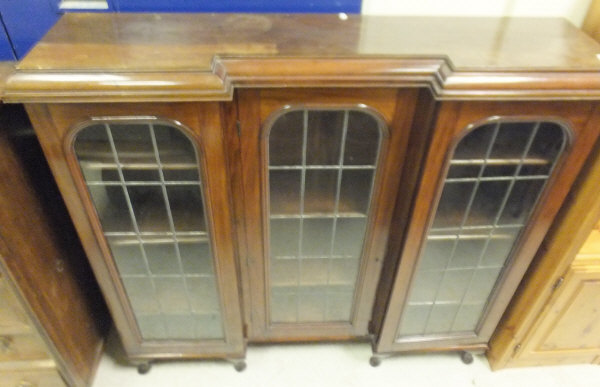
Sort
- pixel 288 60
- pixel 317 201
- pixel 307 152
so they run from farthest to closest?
pixel 317 201 < pixel 307 152 < pixel 288 60

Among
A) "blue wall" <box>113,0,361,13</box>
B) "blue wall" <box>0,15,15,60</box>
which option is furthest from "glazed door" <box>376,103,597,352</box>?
"blue wall" <box>0,15,15,60</box>

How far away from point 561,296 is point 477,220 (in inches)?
12.4

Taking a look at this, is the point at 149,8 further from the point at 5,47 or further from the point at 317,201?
the point at 317,201

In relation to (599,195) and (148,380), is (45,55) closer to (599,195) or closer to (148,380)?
(148,380)

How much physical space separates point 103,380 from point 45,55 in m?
0.95

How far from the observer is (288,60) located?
2.49 ft

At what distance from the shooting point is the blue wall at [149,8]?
37.2 inches

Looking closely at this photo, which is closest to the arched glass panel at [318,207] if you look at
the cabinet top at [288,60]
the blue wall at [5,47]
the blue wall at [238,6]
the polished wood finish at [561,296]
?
the cabinet top at [288,60]

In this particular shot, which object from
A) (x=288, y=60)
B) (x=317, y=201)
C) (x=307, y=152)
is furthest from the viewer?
(x=317, y=201)

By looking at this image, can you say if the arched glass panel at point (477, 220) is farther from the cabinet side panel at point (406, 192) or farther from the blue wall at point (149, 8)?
the blue wall at point (149, 8)

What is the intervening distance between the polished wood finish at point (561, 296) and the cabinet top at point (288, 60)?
25 cm

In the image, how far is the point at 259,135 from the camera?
85cm

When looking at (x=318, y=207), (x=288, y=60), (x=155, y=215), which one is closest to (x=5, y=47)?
(x=155, y=215)

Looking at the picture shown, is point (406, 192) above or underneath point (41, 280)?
above
